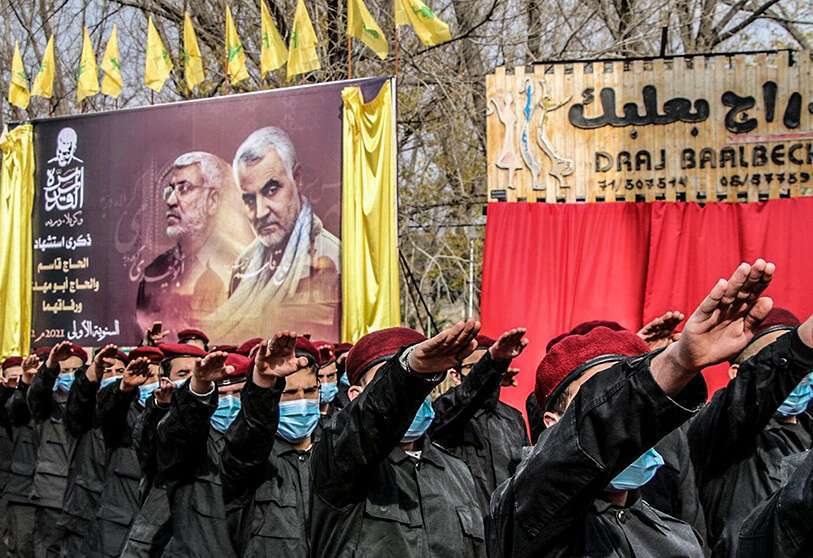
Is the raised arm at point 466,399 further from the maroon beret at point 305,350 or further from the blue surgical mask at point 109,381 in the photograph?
the blue surgical mask at point 109,381

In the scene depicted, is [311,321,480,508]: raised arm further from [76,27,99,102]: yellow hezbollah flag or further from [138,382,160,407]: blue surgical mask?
[76,27,99,102]: yellow hezbollah flag

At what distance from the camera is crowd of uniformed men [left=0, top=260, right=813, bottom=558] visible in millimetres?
2184

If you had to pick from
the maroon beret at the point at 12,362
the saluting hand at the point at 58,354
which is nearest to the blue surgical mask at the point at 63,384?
the saluting hand at the point at 58,354

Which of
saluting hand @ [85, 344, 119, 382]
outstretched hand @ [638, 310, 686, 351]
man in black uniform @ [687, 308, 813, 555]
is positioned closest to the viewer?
outstretched hand @ [638, 310, 686, 351]

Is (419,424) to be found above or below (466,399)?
above

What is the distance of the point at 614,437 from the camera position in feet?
7.01

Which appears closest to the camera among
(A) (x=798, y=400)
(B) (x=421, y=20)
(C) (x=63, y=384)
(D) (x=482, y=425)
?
(A) (x=798, y=400)

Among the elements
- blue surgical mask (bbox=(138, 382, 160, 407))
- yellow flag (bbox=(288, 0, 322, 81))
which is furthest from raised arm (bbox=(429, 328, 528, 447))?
yellow flag (bbox=(288, 0, 322, 81))

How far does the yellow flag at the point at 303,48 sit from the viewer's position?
38.0 feet

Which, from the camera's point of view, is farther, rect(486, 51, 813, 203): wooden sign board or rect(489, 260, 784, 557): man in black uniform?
rect(486, 51, 813, 203): wooden sign board

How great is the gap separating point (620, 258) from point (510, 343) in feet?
21.6

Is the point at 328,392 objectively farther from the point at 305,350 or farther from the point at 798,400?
the point at 798,400

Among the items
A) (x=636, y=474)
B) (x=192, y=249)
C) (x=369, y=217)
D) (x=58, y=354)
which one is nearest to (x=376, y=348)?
(x=636, y=474)

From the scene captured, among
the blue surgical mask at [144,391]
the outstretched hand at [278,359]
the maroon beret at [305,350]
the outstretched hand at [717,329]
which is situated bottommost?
the blue surgical mask at [144,391]
